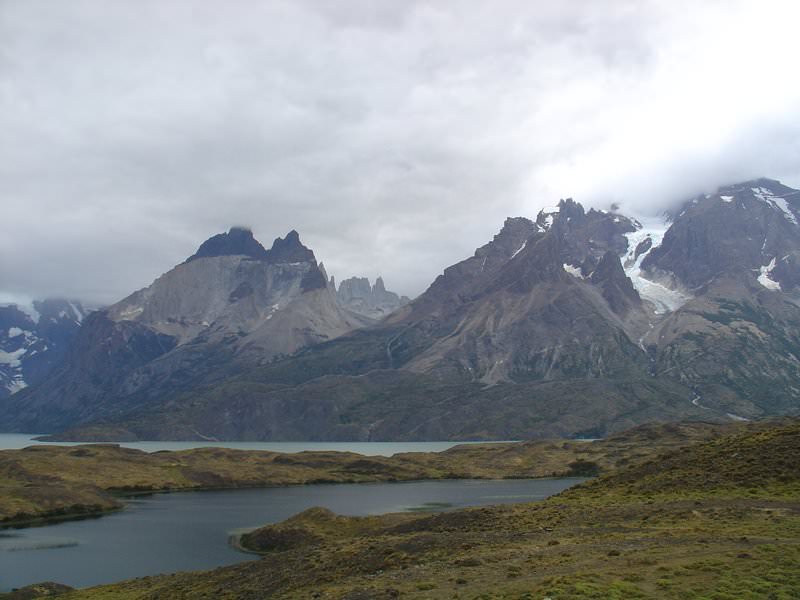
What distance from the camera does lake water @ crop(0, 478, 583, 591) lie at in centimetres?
9469

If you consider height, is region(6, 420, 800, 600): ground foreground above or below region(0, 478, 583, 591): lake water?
above

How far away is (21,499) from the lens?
A: 506ft

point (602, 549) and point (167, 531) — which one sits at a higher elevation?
point (602, 549)

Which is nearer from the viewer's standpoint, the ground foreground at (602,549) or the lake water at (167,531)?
the ground foreground at (602,549)

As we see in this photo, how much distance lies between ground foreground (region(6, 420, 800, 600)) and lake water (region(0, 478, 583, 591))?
65.0ft

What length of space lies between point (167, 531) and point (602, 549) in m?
94.3

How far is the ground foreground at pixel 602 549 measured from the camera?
41844 mm

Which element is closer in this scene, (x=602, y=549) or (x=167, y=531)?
(x=602, y=549)

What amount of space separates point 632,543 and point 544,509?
25.0m

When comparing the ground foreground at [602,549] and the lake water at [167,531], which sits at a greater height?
the ground foreground at [602,549]

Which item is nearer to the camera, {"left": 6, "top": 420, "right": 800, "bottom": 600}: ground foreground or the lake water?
{"left": 6, "top": 420, "right": 800, "bottom": 600}: ground foreground

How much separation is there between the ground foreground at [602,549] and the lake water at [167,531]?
1982 centimetres

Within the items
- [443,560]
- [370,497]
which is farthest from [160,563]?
[370,497]

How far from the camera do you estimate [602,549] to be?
51469mm
